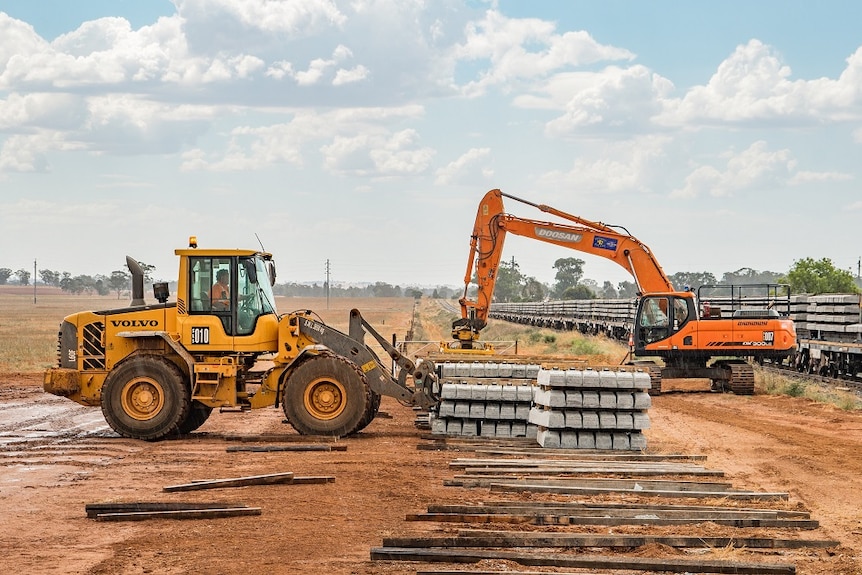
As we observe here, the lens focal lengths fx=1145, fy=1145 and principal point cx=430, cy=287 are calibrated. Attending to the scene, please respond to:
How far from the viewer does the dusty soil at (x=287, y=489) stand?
9773 mm

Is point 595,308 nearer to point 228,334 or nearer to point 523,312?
point 523,312

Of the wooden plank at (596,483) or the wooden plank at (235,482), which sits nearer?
the wooden plank at (235,482)

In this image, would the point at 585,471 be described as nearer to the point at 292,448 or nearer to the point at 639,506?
the point at 639,506

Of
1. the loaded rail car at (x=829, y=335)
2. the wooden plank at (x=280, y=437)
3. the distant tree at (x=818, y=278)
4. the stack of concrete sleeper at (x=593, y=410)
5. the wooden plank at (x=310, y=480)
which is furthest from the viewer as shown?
the distant tree at (x=818, y=278)

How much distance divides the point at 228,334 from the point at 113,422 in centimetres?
220

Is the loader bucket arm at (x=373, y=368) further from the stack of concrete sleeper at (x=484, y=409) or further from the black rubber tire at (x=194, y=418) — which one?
the black rubber tire at (x=194, y=418)

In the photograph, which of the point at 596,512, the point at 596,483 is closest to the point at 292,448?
the point at 596,483

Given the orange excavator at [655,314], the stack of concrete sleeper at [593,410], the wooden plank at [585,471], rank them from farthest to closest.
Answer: the orange excavator at [655,314] < the stack of concrete sleeper at [593,410] < the wooden plank at [585,471]

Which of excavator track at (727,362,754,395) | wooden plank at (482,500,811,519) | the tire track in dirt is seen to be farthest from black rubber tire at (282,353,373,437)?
excavator track at (727,362,754,395)

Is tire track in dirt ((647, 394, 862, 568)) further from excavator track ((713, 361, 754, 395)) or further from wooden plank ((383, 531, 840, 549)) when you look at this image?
wooden plank ((383, 531, 840, 549))

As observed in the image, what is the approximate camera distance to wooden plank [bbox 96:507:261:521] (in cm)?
1123

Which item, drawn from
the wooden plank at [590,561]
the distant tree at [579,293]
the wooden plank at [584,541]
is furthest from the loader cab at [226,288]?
the distant tree at [579,293]

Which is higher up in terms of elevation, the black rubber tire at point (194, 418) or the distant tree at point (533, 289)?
the distant tree at point (533, 289)

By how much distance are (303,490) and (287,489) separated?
0.19 meters
